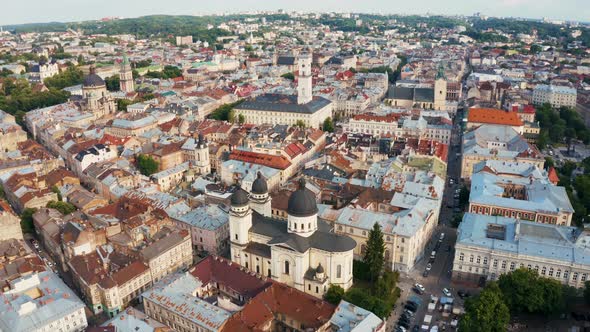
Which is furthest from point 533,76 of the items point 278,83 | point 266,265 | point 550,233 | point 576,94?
point 266,265

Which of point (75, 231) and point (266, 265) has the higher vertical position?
point (75, 231)

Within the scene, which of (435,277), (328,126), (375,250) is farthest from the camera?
(328,126)

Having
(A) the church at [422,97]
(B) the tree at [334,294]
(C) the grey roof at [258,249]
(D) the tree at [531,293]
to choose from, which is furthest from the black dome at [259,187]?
(A) the church at [422,97]

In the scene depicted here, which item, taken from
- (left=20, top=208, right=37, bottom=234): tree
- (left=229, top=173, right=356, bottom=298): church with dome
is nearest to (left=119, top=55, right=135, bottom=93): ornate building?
(left=20, top=208, right=37, bottom=234): tree

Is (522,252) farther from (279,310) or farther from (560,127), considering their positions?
(560,127)

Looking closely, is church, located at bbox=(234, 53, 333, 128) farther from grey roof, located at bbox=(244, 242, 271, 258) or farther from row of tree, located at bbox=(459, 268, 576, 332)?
row of tree, located at bbox=(459, 268, 576, 332)

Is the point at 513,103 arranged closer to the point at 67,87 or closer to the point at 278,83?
the point at 278,83

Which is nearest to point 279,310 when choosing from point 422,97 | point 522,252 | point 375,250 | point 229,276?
point 229,276
